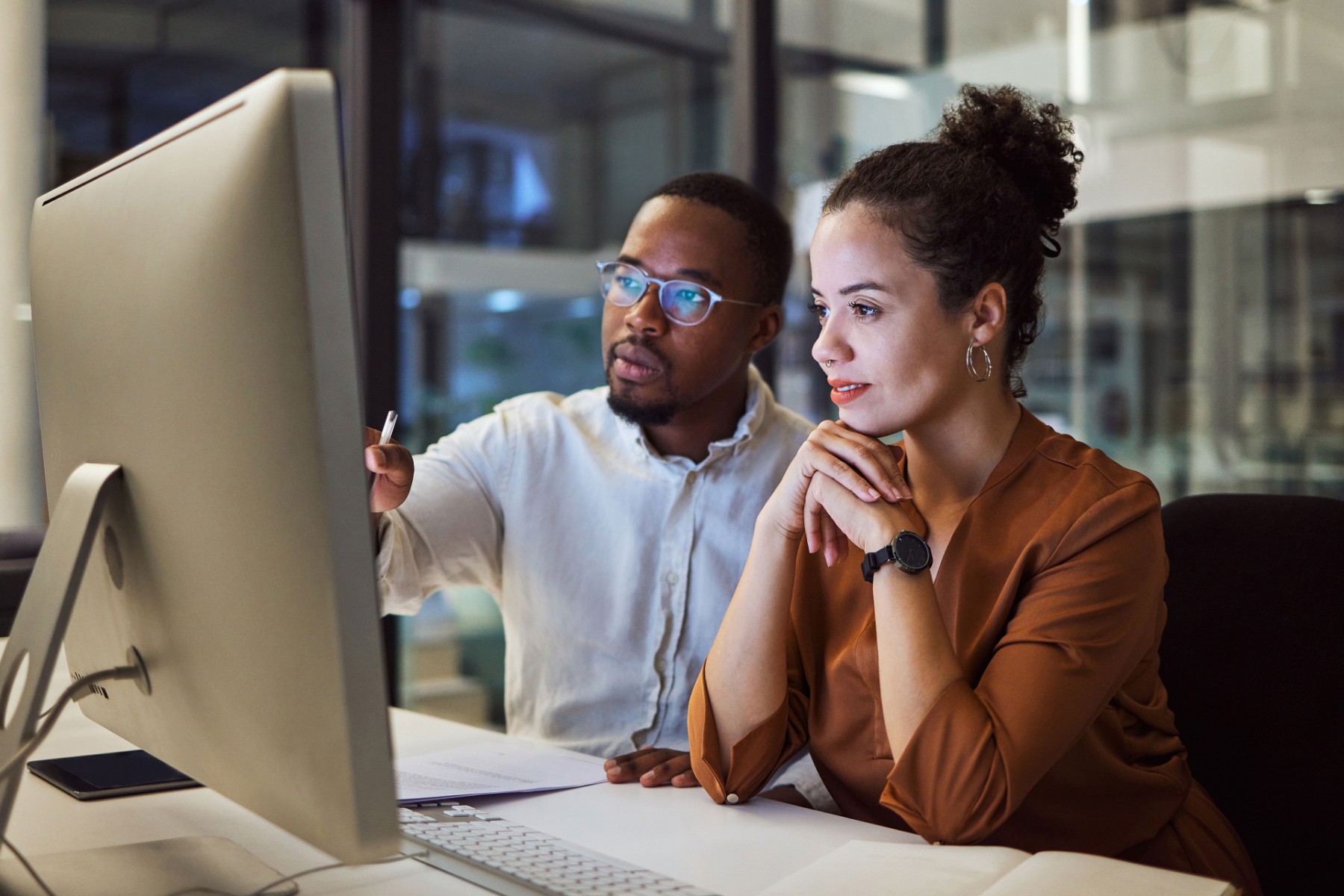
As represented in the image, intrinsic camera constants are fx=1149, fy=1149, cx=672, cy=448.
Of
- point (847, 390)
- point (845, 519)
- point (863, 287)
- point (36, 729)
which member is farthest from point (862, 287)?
point (36, 729)

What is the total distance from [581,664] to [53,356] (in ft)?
3.23

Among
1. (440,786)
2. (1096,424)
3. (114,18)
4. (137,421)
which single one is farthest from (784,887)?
(114,18)

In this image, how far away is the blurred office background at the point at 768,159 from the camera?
2.54m

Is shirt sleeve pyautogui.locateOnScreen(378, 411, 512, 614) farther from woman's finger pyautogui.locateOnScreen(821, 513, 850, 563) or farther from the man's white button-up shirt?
woman's finger pyautogui.locateOnScreen(821, 513, 850, 563)

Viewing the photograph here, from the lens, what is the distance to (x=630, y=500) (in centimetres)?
181

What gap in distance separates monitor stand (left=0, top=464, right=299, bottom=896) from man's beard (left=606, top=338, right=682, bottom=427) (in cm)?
94

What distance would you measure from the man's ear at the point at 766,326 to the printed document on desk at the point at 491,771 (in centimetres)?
80

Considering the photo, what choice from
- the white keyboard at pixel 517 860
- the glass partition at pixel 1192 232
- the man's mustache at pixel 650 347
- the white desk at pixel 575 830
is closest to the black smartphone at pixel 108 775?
A: the white desk at pixel 575 830

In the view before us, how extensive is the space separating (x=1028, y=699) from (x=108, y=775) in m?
0.98

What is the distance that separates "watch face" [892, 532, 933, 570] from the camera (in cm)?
121

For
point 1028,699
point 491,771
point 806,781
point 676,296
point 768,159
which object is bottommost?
point 806,781

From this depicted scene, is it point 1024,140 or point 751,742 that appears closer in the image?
point 751,742

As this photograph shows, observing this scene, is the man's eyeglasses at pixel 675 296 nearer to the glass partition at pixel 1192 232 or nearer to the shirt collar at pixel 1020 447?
the shirt collar at pixel 1020 447

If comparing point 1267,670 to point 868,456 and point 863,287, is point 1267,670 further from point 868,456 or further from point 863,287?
point 863,287
